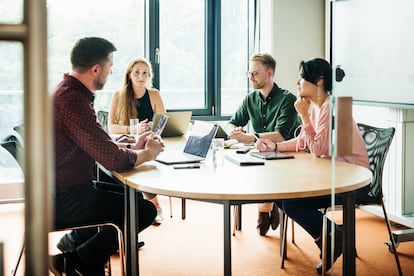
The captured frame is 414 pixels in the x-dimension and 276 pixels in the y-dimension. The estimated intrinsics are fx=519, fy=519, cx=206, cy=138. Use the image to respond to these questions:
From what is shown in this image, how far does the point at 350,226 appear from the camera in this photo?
192 centimetres

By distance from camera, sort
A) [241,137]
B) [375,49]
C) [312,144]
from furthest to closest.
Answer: [241,137] → [312,144] → [375,49]

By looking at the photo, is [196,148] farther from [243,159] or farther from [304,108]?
[304,108]

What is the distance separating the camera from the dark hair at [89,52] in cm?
217

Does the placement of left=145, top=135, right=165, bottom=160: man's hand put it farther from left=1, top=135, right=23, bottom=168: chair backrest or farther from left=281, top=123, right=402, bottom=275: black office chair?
left=281, top=123, right=402, bottom=275: black office chair

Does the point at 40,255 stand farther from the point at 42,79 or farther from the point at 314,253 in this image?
the point at 314,253

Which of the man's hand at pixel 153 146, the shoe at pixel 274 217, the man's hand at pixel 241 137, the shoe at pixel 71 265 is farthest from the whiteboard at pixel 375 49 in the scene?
the shoe at pixel 71 265

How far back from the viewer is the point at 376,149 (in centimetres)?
246

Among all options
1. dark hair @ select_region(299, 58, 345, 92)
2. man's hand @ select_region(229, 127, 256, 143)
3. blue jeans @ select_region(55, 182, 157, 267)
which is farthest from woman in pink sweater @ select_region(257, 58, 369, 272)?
blue jeans @ select_region(55, 182, 157, 267)

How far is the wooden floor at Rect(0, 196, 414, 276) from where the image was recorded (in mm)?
2725

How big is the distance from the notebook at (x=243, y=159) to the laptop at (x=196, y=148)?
133 millimetres

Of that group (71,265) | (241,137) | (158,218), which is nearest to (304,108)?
(241,137)

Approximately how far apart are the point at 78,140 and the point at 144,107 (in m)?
1.61

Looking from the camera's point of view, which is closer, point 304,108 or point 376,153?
point 376,153

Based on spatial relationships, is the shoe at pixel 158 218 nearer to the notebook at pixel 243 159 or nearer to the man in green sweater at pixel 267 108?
the man in green sweater at pixel 267 108
